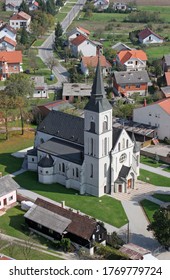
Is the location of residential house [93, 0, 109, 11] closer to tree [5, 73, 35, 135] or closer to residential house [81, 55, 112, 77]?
residential house [81, 55, 112, 77]

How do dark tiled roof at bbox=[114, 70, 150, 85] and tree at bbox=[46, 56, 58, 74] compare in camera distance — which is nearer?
dark tiled roof at bbox=[114, 70, 150, 85]

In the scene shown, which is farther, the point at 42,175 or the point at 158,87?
the point at 158,87

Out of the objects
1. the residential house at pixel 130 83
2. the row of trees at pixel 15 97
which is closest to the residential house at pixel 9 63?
the row of trees at pixel 15 97

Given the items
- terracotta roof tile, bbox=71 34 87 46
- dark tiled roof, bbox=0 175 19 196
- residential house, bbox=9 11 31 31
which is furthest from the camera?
residential house, bbox=9 11 31 31

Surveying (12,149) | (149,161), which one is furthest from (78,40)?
(149,161)

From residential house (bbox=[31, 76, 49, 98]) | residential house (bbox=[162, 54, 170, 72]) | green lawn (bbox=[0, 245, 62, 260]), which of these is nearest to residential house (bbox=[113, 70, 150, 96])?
residential house (bbox=[162, 54, 170, 72])

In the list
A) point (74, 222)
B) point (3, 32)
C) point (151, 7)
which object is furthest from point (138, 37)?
point (74, 222)

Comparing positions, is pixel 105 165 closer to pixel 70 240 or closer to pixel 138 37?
pixel 70 240
